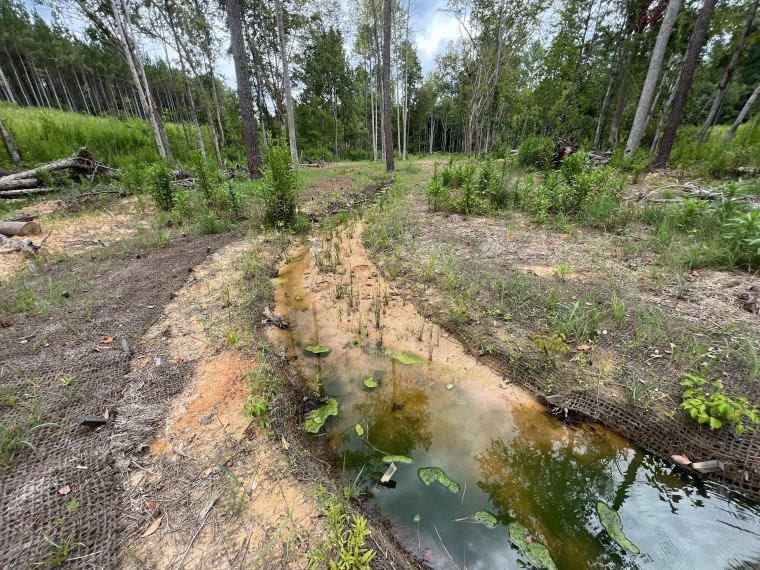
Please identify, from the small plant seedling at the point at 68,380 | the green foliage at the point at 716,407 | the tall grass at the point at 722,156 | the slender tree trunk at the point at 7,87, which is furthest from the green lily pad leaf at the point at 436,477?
the slender tree trunk at the point at 7,87

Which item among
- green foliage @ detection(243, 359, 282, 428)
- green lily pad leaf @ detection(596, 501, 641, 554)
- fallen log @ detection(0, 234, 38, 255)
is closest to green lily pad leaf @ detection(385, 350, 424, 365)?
green foliage @ detection(243, 359, 282, 428)

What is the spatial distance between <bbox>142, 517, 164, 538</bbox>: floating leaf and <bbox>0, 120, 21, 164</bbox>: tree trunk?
11580 mm

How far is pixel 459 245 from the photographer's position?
16.9 feet

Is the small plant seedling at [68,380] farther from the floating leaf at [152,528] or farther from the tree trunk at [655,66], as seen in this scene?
the tree trunk at [655,66]

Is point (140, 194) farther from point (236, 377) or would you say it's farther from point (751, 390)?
point (751, 390)

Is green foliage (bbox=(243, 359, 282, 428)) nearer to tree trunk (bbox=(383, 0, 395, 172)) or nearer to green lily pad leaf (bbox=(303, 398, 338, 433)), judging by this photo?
green lily pad leaf (bbox=(303, 398, 338, 433))

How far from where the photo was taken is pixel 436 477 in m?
1.96

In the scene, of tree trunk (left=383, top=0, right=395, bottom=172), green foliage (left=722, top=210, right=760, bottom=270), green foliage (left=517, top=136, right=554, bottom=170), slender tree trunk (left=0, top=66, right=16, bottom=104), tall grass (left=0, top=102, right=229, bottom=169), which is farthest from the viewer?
slender tree trunk (left=0, top=66, right=16, bottom=104)

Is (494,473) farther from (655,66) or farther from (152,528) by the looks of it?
(655,66)

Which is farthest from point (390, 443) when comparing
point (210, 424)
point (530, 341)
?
point (530, 341)

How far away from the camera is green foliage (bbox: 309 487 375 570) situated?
1.37 m

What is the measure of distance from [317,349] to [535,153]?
10.8 metres

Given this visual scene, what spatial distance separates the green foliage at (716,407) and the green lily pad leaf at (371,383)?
7.07 feet

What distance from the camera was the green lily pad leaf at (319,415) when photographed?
2290mm
